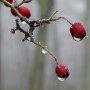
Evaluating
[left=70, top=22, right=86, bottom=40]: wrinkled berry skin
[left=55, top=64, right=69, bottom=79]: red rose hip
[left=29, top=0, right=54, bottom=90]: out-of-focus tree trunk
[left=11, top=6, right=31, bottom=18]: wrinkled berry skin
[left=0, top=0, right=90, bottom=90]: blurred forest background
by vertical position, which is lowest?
[left=55, top=64, right=69, bottom=79]: red rose hip

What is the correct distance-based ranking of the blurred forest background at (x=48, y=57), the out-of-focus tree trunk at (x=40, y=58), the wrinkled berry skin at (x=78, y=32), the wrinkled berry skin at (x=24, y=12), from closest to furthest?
1. the wrinkled berry skin at (x=78, y=32)
2. the wrinkled berry skin at (x=24, y=12)
3. the out-of-focus tree trunk at (x=40, y=58)
4. the blurred forest background at (x=48, y=57)

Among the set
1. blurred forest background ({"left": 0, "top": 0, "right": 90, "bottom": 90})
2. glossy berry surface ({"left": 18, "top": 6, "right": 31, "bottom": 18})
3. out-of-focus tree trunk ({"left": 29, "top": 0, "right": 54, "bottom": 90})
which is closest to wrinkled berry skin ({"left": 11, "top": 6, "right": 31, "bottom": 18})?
glossy berry surface ({"left": 18, "top": 6, "right": 31, "bottom": 18})

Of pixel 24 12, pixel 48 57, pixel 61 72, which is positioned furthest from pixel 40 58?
pixel 48 57

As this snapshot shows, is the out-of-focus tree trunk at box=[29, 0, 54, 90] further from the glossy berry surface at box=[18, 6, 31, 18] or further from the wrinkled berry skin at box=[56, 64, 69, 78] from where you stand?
the wrinkled berry skin at box=[56, 64, 69, 78]

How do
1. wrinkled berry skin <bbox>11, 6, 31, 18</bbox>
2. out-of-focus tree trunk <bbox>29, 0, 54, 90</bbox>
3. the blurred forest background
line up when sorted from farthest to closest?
the blurred forest background → out-of-focus tree trunk <bbox>29, 0, 54, 90</bbox> → wrinkled berry skin <bbox>11, 6, 31, 18</bbox>

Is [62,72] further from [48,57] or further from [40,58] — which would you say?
[48,57]

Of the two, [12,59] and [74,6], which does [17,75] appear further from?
[74,6]

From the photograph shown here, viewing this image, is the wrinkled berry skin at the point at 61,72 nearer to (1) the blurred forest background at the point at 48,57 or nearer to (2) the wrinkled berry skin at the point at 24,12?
(2) the wrinkled berry skin at the point at 24,12

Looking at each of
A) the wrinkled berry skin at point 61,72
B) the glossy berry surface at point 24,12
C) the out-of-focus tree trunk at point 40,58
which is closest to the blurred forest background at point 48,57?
the out-of-focus tree trunk at point 40,58

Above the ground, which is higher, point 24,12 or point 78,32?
point 24,12

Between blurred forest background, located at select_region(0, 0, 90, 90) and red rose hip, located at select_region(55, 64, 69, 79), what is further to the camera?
blurred forest background, located at select_region(0, 0, 90, 90)

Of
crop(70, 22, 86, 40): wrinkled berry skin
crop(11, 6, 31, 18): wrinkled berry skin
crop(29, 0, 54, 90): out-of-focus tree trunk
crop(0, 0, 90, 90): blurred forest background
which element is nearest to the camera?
crop(70, 22, 86, 40): wrinkled berry skin

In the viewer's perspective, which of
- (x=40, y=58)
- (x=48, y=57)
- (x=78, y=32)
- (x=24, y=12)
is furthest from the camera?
(x=48, y=57)
